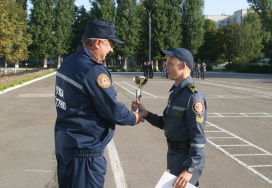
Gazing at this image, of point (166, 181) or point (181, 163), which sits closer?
point (166, 181)

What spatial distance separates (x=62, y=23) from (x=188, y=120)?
64.5m

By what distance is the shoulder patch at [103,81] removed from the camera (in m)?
2.64

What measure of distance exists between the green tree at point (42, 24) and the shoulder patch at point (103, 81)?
62246mm

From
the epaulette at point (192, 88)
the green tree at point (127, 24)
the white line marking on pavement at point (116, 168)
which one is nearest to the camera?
Answer: the epaulette at point (192, 88)

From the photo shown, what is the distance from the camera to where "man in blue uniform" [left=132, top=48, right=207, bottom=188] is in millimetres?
2844

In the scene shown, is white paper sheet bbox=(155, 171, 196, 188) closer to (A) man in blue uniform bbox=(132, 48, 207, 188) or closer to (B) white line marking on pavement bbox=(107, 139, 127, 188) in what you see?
(A) man in blue uniform bbox=(132, 48, 207, 188)

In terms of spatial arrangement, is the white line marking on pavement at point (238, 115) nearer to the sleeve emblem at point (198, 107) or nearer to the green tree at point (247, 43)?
the sleeve emblem at point (198, 107)

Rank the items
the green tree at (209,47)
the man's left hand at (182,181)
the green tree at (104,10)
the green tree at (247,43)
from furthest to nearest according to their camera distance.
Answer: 1. the green tree at (209,47)
2. the green tree at (104,10)
3. the green tree at (247,43)
4. the man's left hand at (182,181)

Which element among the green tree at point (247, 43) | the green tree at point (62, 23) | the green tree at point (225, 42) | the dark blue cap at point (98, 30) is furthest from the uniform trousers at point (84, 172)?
the green tree at point (225, 42)

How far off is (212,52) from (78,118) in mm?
79503

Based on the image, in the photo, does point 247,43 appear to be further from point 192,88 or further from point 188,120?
point 188,120

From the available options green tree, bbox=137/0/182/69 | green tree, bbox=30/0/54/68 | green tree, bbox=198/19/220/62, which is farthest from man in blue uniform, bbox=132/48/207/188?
green tree, bbox=198/19/220/62

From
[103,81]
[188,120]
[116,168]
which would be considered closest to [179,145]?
[188,120]

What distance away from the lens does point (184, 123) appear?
9.79 ft
